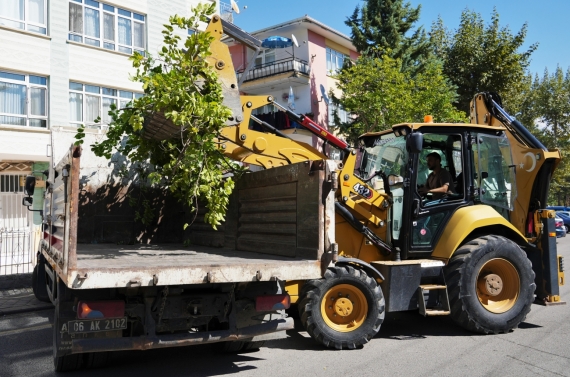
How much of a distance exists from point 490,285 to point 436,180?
1.55 m

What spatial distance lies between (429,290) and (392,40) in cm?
2143

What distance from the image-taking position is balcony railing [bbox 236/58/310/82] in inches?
1169

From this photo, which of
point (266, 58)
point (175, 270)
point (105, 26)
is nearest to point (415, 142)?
point (175, 270)

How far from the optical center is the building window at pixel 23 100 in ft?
60.0

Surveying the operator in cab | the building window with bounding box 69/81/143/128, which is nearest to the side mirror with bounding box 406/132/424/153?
the operator in cab

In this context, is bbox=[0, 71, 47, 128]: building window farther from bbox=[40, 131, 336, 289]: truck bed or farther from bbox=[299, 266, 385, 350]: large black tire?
bbox=[299, 266, 385, 350]: large black tire

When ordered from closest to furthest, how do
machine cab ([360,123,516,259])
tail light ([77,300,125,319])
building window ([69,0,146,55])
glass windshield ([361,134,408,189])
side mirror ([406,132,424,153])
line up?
tail light ([77,300,125,319]), side mirror ([406,132,424,153]), machine cab ([360,123,516,259]), glass windshield ([361,134,408,189]), building window ([69,0,146,55])

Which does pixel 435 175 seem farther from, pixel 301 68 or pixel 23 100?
pixel 301 68

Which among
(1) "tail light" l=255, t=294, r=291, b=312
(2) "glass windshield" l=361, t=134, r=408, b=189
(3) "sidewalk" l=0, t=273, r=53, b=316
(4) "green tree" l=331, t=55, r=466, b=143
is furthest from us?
(4) "green tree" l=331, t=55, r=466, b=143

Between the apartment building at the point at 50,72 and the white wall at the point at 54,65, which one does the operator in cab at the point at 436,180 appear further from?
the white wall at the point at 54,65

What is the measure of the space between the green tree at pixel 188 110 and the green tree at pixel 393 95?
16509 mm

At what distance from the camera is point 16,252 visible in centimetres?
1216

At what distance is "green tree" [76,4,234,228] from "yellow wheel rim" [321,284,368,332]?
160 centimetres

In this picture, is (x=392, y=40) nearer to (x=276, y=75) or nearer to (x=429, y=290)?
(x=276, y=75)
